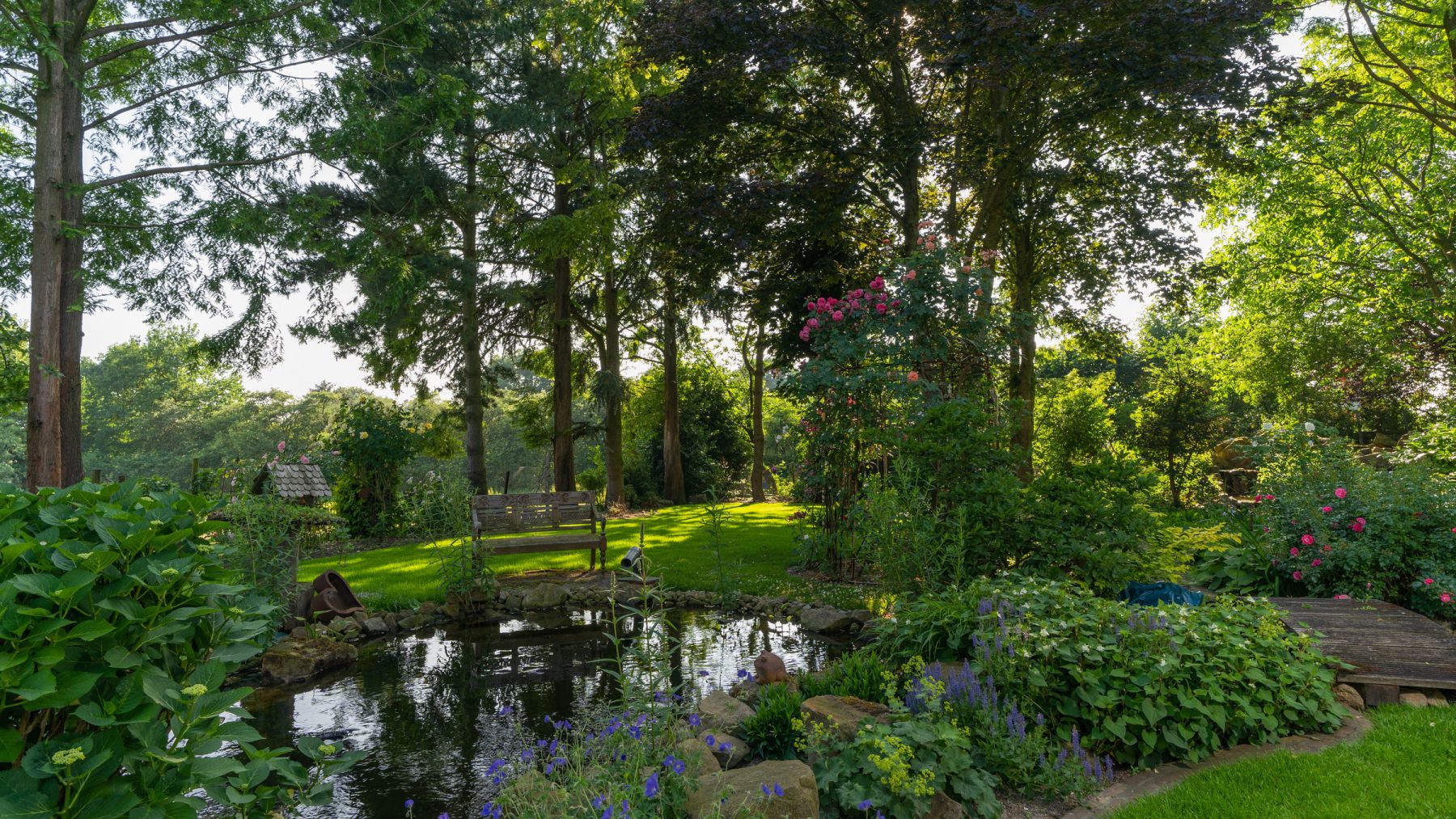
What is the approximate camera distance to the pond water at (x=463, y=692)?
3.88m

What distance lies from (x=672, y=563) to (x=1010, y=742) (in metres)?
6.76

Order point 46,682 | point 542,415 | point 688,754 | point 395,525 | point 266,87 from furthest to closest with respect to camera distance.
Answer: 1. point 542,415
2. point 395,525
3. point 266,87
4. point 688,754
5. point 46,682

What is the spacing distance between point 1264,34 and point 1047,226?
4.13 meters

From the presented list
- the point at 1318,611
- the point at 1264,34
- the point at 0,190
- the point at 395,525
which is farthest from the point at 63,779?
the point at 395,525

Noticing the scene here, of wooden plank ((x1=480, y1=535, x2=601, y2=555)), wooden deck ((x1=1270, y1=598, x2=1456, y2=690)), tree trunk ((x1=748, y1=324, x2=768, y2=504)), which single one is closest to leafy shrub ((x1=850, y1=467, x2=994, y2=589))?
wooden deck ((x1=1270, y1=598, x2=1456, y2=690))

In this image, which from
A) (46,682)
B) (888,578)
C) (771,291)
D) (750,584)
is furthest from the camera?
(771,291)

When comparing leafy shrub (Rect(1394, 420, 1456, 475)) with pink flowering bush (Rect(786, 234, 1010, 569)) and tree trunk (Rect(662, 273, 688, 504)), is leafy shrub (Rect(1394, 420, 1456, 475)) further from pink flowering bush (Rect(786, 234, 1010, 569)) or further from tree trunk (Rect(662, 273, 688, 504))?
tree trunk (Rect(662, 273, 688, 504))

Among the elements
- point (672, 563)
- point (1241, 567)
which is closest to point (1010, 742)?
point (1241, 567)

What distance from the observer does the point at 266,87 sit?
34.4 feet

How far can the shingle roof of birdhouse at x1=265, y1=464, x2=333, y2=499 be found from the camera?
12.6 metres

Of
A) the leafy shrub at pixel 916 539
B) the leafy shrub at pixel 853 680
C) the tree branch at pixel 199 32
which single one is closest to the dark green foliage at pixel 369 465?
the tree branch at pixel 199 32

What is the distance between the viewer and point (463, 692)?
541 centimetres

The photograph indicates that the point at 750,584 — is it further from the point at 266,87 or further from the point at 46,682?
the point at 266,87

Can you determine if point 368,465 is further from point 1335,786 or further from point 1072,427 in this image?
point 1335,786
